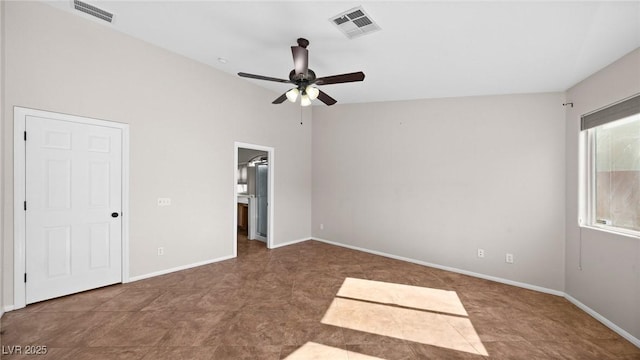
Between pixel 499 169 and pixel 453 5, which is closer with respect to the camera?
pixel 453 5

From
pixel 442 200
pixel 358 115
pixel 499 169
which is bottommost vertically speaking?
pixel 442 200

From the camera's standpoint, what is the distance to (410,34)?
9.01 feet

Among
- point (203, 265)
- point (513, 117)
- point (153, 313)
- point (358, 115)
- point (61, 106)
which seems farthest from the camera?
point (358, 115)

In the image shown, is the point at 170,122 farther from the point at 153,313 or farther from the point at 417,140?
the point at 417,140

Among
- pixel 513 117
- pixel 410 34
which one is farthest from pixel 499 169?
pixel 410 34

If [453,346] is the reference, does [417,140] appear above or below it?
above

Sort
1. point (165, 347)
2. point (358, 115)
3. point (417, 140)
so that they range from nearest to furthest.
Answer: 1. point (165, 347)
2. point (417, 140)
3. point (358, 115)

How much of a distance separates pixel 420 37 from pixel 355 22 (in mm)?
760

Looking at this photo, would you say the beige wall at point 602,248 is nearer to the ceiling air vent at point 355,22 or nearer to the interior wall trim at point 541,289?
the interior wall trim at point 541,289

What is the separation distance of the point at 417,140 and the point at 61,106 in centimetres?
509

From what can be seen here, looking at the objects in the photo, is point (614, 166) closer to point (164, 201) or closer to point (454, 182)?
point (454, 182)

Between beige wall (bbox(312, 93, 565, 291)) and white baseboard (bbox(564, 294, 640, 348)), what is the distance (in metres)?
0.33

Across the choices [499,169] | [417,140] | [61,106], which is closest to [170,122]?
[61,106]

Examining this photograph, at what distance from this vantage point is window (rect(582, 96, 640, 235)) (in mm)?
2559
